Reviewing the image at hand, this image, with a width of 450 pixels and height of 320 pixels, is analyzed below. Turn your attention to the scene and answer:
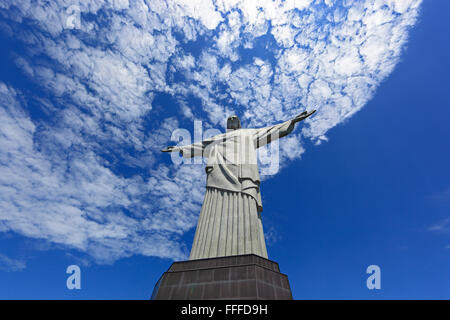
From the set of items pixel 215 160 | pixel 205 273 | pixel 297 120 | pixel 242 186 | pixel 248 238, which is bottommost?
pixel 205 273

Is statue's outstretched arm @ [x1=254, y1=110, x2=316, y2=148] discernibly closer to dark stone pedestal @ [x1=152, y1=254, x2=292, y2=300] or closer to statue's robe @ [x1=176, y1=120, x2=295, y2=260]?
statue's robe @ [x1=176, y1=120, x2=295, y2=260]

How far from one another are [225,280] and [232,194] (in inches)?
117

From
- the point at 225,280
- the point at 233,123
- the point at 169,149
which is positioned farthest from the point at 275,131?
the point at 225,280

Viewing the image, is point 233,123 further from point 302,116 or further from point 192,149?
point 302,116

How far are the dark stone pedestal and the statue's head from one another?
20.1 ft

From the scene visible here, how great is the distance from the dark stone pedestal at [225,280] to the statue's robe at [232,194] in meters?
0.61

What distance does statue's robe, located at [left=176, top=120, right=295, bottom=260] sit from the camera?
685 centimetres

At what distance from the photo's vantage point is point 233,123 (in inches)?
431
